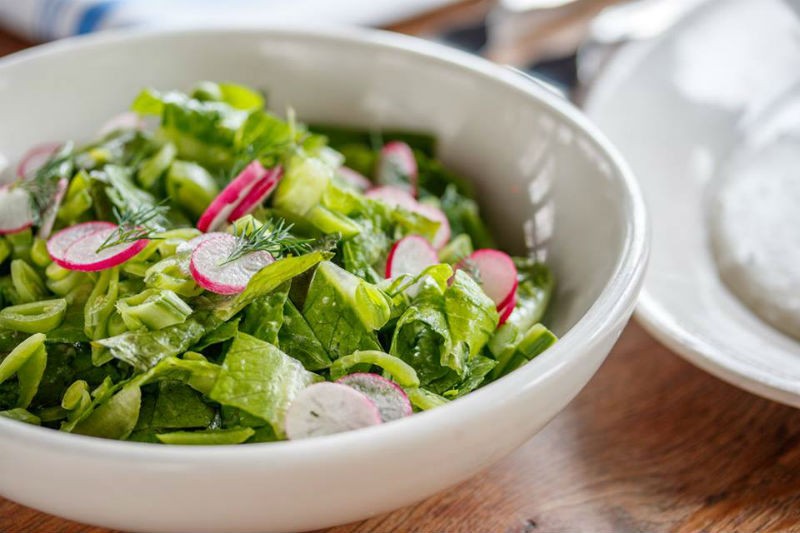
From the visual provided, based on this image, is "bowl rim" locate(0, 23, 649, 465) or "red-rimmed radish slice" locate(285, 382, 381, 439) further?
"red-rimmed radish slice" locate(285, 382, 381, 439)

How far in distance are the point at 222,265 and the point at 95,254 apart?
207 mm

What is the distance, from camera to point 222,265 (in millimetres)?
1177

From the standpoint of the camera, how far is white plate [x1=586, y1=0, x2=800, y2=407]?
1380 millimetres

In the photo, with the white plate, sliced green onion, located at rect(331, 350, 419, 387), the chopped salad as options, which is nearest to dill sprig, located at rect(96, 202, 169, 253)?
the chopped salad

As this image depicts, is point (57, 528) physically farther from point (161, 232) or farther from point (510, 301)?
point (510, 301)

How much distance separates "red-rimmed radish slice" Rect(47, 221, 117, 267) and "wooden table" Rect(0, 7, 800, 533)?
35cm

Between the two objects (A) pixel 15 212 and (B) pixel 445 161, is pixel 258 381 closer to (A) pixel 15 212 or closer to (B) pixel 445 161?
(A) pixel 15 212

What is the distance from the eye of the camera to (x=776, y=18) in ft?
7.24

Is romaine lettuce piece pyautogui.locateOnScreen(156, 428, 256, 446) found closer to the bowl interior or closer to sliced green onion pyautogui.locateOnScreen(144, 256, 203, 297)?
sliced green onion pyautogui.locateOnScreen(144, 256, 203, 297)

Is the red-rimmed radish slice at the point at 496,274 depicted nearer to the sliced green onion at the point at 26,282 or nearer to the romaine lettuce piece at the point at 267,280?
the romaine lettuce piece at the point at 267,280

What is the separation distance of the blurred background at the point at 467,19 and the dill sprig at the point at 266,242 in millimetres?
1188

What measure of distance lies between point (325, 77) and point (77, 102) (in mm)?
494

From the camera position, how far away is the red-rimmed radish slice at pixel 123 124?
1.65 meters

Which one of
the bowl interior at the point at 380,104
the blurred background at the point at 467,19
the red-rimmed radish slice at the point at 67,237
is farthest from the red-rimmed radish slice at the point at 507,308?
the blurred background at the point at 467,19
